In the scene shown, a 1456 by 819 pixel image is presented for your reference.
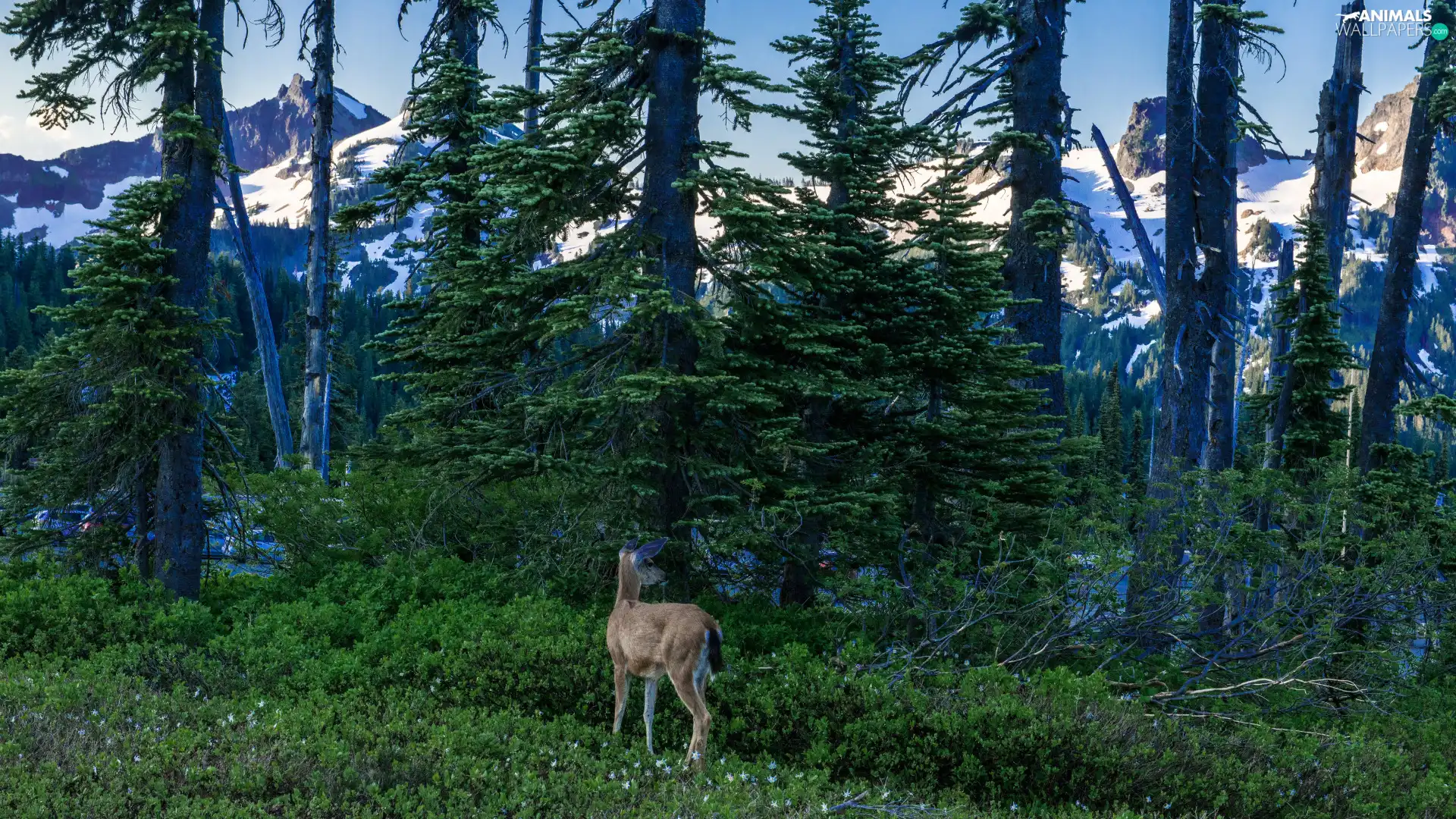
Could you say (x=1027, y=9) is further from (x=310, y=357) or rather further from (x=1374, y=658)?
(x=310, y=357)

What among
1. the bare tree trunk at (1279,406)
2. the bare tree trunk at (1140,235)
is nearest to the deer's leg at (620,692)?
the bare tree trunk at (1140,235)

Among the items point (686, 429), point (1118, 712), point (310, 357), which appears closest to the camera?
point (1118, 712)

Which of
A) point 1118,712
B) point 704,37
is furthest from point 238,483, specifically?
point 1118,712

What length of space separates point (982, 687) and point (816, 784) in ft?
6.53

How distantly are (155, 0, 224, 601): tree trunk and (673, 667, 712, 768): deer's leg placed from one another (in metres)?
7.82

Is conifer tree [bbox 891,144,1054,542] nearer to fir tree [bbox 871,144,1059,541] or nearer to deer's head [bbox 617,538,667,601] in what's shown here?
fir tree [bbox 871,144,1059,541]

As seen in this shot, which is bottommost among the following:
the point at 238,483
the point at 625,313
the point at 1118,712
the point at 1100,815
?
the point at 1100,815

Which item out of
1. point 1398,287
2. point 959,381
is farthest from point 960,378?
point 1398,287

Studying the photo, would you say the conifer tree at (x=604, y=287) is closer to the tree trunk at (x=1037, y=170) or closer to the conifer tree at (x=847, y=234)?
the conifer tree at (x=847, y=234)

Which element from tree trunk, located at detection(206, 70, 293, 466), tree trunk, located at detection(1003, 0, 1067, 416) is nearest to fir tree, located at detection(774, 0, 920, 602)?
tree trunk, located at detection(1003, 0, 1067, 416)

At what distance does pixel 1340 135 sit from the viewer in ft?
59.3

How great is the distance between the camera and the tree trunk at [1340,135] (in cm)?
1792

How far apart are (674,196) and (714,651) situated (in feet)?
20.6

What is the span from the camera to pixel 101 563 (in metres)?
11.3
